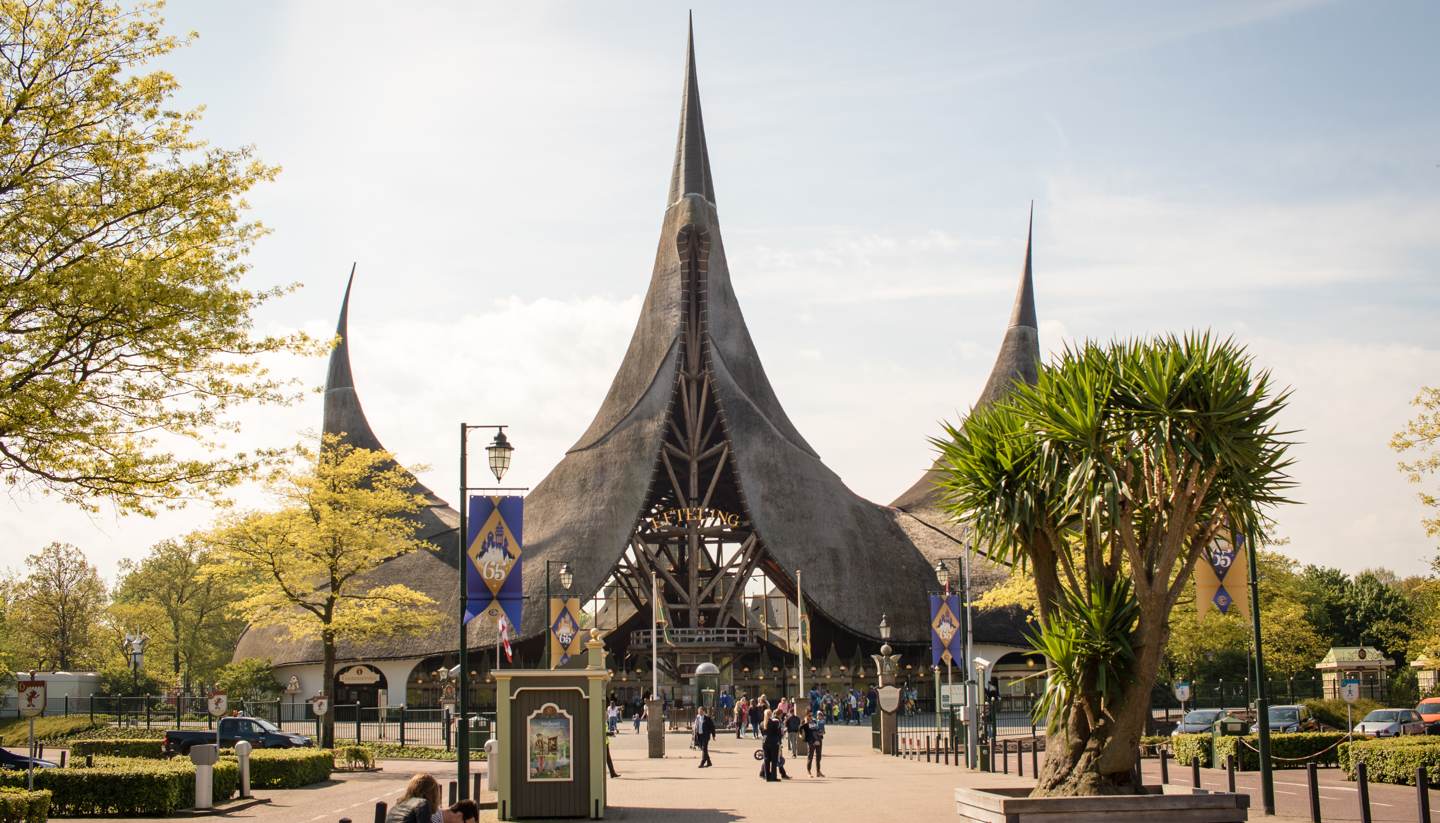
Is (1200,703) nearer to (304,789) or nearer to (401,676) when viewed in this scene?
(401,676)

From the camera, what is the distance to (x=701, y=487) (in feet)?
227

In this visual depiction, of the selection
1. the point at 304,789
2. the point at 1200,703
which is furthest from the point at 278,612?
the point at 1200,703

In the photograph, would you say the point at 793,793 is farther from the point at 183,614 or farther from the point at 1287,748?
the point at 183,614

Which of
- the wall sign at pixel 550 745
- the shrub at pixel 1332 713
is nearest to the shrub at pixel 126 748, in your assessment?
the wall sign at pixel 550 745

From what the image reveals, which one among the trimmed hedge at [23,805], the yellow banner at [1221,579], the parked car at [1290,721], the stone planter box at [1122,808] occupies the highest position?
the yellow banner at [1221,579]

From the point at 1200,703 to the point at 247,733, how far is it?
38284mm

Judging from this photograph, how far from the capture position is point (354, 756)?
32125 millimetres

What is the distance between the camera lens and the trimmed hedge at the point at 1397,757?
2203 cm

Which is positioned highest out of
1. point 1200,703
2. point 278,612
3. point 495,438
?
point 495,438

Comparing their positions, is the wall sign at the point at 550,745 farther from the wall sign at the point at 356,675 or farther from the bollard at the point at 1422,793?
the wall sign at the point at 356,675

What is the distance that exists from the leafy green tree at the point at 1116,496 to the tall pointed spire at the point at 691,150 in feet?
186

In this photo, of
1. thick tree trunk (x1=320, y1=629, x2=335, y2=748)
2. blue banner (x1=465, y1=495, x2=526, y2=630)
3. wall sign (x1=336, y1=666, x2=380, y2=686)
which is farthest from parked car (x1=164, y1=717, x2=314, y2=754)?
blue banner (x1=465, y1=495, x2=526, y2=630)

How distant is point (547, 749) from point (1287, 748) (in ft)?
54.8

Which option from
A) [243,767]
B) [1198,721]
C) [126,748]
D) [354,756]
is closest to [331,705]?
[354,756]
